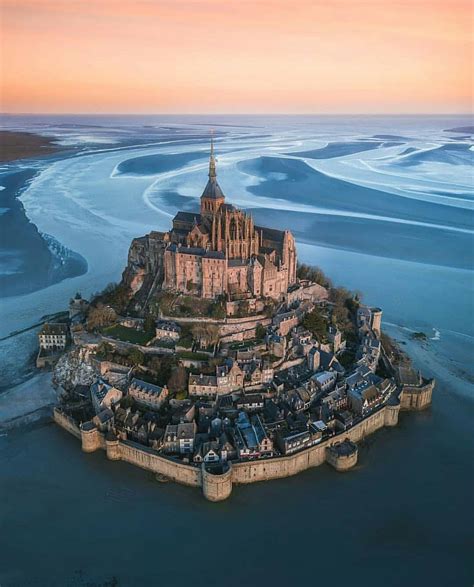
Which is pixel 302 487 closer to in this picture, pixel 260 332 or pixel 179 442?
pixel 179 442

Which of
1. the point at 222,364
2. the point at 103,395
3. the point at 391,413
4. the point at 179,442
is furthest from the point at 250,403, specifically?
the point at 103,395

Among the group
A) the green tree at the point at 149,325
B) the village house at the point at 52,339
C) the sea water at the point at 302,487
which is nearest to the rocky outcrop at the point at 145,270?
the green tree at the point at 149,325

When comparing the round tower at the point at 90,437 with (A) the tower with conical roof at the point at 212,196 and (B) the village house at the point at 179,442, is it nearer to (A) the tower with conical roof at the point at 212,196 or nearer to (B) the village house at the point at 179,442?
(B) the village house at the point at 179,442

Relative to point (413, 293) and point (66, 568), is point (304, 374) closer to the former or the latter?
point (66, 568)

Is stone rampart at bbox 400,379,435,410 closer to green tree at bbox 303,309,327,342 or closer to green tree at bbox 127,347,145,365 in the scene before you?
green tree at bbox 303,309,327,342

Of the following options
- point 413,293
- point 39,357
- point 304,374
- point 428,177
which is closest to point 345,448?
point 304,374

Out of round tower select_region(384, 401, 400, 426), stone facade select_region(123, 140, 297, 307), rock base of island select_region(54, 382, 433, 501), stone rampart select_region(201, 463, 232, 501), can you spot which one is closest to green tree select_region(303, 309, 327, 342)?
stone facade select_region(123, 140, 297, 307)
